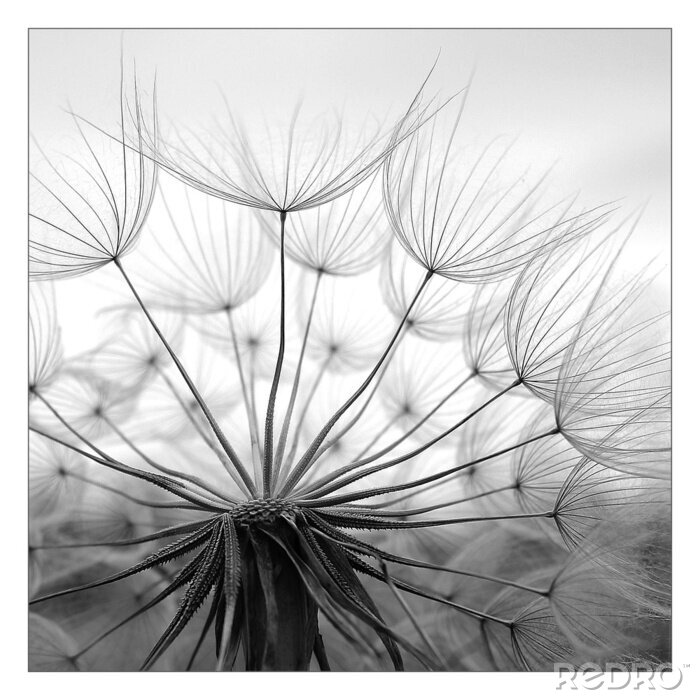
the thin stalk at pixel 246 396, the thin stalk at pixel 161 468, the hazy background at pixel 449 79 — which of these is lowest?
the thin stalk at pixel 161 468

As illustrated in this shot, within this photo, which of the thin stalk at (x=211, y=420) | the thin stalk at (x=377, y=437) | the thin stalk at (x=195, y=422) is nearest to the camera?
the thin stalk at (x=211, y=420)

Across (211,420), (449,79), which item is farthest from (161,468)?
(449,79)

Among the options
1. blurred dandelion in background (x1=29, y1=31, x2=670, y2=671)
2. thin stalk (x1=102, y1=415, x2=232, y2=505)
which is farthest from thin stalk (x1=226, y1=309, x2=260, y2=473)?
thin stalk (x1=102, y1=415, x2=232, y2=505)

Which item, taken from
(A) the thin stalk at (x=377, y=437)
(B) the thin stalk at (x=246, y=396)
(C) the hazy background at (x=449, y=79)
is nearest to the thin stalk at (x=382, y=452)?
(A) the thin stalk at (x=377, y=437)

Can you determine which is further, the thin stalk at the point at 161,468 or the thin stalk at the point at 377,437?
the thin stalk at the point at 377,437

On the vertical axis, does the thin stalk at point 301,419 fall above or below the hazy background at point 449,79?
below

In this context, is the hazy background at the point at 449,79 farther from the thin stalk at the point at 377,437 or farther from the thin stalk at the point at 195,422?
the thin stalk at the point at 377,437

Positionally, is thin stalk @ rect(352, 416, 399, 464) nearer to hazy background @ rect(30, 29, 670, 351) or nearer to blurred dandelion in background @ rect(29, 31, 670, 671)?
blurred dandelion in background @ rect(29, 31, 670, 671)
